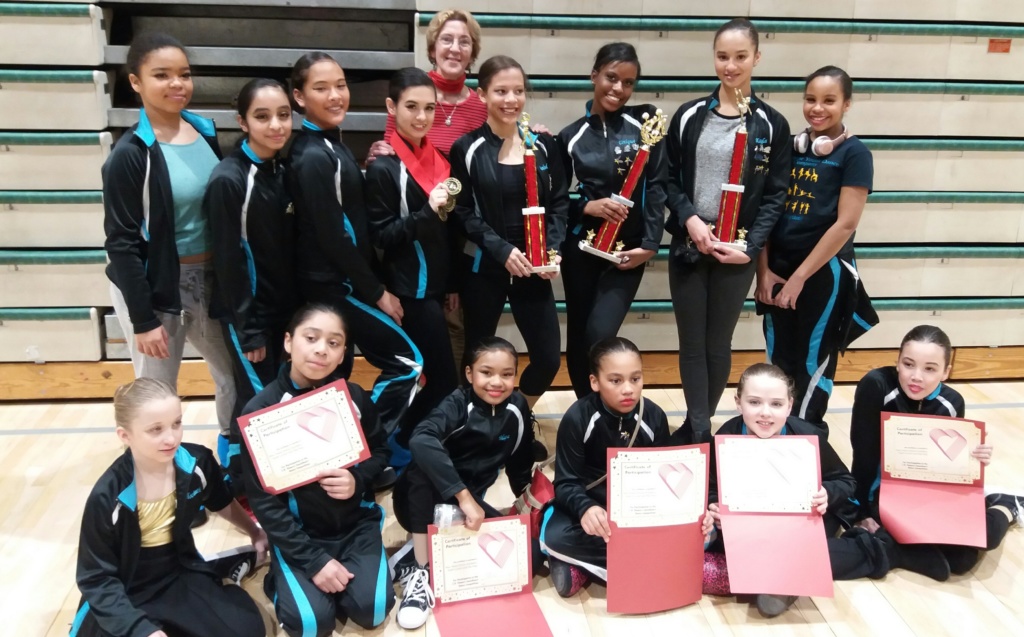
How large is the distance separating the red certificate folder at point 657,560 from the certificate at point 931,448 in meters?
0.65

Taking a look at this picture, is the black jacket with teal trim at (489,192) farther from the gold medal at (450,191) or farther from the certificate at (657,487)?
the certificate at (657,487)

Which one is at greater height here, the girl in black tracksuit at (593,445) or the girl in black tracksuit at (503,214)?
the girl in black tracksuit at (503,214)

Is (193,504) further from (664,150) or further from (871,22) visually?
(871,22)

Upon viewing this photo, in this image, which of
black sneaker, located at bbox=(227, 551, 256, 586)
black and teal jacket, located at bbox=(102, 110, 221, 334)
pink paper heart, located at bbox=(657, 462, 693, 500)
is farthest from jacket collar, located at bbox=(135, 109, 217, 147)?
pink paper heart, located at bbox=(657, 462, 693, 500)

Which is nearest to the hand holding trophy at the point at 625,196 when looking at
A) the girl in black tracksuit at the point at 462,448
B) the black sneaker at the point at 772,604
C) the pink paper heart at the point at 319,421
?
the girl in black tracksuit at the point at 462,448

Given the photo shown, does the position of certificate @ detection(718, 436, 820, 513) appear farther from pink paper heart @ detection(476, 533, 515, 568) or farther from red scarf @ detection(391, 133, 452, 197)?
red scarf @ detection(391, 133, 452, 197)

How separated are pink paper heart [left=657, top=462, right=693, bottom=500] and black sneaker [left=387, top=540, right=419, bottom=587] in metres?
0.79

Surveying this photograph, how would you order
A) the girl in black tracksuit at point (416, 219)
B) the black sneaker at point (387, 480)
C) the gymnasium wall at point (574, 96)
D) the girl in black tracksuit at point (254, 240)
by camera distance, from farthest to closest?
the gymnasium wall at point (574, 96)
the black sneaker at point (387, 480)
the girl in black tracksuit at point (416, 219)
the girl in black tracksuit at point (254, 240)

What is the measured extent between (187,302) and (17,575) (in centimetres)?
96

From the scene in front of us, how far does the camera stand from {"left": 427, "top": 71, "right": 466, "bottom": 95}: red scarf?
280cm

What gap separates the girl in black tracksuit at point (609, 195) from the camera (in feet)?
9.03

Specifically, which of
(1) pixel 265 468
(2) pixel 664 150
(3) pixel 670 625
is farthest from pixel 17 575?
(2) pixel 664 150

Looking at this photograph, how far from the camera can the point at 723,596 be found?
2.36 meters

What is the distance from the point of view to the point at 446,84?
9.23 feet
